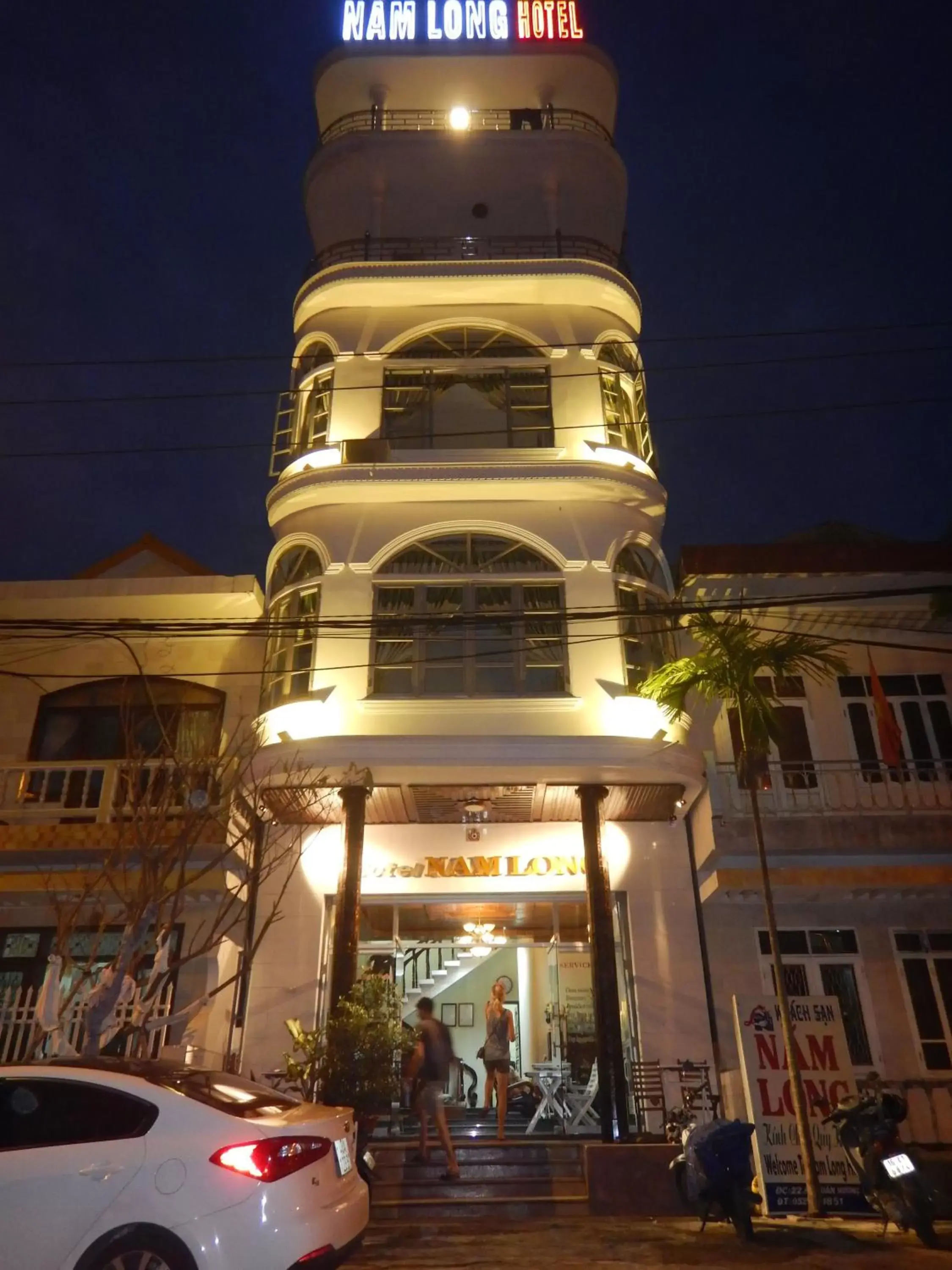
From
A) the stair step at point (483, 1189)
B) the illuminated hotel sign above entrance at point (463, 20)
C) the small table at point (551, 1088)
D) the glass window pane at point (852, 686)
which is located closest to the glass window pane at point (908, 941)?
the glass window pane at point (852, 686)

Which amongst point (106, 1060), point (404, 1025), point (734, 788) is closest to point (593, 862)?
point (734, 788)

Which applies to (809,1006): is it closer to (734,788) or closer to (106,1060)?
(734,788)

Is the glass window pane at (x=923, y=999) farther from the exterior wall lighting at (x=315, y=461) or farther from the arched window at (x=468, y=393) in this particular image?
the exterior wall lighting at (x=315, y=461)

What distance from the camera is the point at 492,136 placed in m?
18.0

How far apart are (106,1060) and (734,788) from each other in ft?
31.1

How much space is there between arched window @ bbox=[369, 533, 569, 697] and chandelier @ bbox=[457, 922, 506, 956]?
389 cm

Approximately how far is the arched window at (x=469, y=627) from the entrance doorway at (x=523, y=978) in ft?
10.7

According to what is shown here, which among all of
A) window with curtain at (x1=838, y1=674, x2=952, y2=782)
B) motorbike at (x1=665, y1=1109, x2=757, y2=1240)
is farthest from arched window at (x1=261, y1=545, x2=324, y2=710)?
window with curtain at (x1=838, y1=674, x2=952, y2=782)

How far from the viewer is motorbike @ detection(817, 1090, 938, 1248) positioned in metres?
7.52

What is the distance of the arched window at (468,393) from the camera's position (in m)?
15.5

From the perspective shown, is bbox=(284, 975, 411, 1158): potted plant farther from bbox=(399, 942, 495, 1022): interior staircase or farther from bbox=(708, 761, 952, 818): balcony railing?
bbox=(708, 761, 952, 818): balcony railing

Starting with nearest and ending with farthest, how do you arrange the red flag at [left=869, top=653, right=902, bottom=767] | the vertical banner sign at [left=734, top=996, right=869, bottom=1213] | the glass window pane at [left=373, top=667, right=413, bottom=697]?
the vertical banner sign at [left=734, top=996, right=869, bottom=1213] → the glass window pane at [left=373, top=667, right=413, bottom=697] → the red flag at [left=869, top=653, right=902, bottom=767]

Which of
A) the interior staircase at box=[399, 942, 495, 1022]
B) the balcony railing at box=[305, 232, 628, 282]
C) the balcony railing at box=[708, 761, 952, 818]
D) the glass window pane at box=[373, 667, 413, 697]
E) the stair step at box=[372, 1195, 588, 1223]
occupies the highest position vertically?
the balcony railing at box=[305, 232, 628, 282]

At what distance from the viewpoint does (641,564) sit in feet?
47.7
